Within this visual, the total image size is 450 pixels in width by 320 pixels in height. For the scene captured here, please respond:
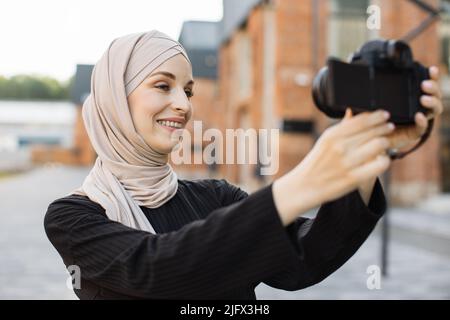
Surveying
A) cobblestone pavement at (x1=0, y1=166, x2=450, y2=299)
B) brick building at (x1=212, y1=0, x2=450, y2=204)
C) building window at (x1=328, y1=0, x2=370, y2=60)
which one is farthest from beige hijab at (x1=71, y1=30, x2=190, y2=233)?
building window at (x1=328, y1=0, x2=370, y2=60)

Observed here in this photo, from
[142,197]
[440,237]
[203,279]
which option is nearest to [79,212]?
[142,197]

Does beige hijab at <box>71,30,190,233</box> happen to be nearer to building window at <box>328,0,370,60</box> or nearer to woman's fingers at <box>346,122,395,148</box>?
woman's fingers at <box>346,122,395,148</box>

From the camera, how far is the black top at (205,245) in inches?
42.7

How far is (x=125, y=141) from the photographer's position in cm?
156

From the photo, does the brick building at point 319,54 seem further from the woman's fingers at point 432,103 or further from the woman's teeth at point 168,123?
the woman's fingers at point 432,103

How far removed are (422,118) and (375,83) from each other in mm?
116

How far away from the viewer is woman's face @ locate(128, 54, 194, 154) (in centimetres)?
153

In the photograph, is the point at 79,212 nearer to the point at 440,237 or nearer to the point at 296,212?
the point at 296,212

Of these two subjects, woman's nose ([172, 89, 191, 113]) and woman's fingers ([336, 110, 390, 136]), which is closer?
woman's fingers ([336, 110, 390, 136])

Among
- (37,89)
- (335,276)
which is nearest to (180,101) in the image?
(335,276)

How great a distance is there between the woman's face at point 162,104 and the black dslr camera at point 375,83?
1.74 feet

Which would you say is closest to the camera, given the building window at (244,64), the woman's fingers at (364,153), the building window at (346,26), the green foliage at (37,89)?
the woman's fingers at (364,153)

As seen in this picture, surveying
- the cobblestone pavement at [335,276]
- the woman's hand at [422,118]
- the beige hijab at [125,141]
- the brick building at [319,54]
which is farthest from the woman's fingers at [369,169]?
the brick building at [319,54]

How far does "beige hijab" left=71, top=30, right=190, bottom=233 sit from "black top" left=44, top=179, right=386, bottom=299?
50 millimetres
